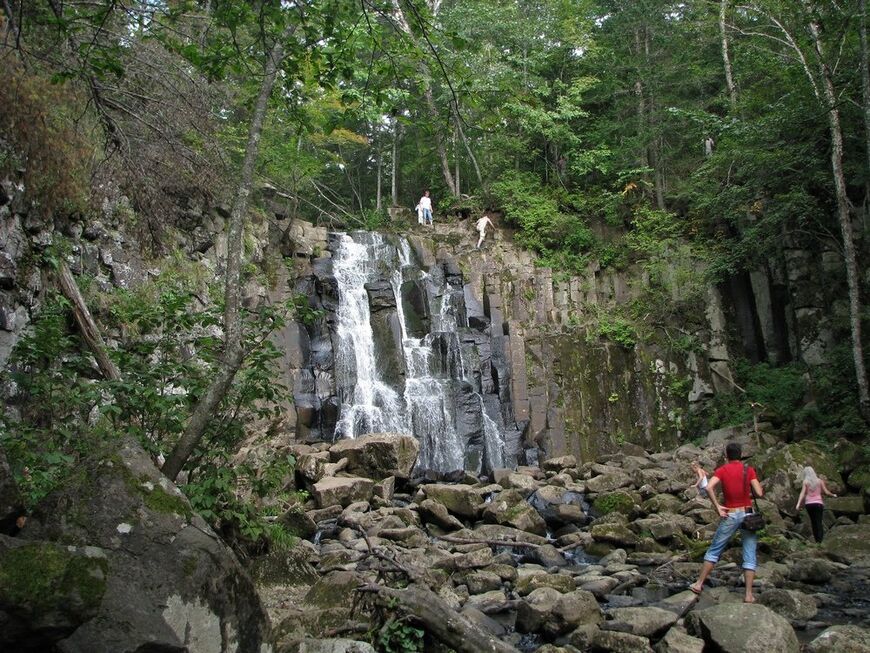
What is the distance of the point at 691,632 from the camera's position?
6.00m

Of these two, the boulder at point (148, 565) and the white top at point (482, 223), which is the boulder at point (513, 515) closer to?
the boulder at point (148, 565)

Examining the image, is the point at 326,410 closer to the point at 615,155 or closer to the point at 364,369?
the point at 364,369

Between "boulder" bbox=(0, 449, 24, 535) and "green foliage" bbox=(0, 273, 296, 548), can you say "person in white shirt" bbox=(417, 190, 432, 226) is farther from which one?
"boulder" bbox=(0, 449, 24, 535)

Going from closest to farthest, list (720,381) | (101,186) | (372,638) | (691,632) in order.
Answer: (372,638) < (691,632) < (101,186) < (720,381)

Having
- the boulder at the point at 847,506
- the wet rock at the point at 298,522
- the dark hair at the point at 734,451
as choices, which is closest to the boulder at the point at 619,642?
the dark hair at the point at 734,451

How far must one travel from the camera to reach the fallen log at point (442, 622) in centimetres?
491

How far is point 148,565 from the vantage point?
3678mm

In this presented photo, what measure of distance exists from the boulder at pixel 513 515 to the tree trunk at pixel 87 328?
267 inches

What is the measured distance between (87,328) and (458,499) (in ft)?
22.4

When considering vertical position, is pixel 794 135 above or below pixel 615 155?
below

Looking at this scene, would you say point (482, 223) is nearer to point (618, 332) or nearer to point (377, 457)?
point (618, 332)

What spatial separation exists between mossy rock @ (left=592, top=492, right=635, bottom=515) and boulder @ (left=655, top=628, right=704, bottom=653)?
19.0ft

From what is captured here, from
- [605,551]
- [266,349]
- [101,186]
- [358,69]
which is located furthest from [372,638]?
[101,186]

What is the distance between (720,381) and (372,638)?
15386 mm
